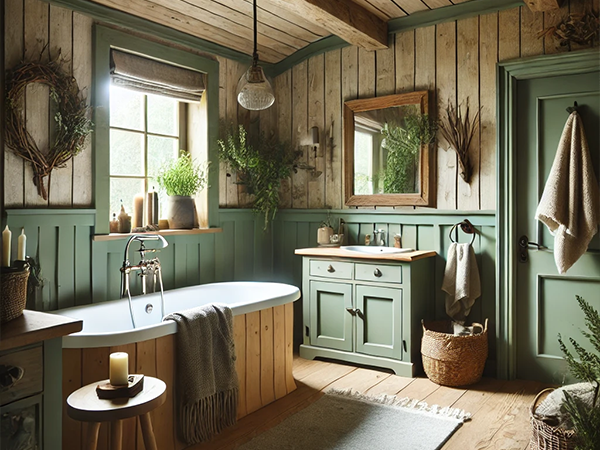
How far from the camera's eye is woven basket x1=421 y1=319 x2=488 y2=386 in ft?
11.2

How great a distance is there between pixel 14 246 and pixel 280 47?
2643 mm

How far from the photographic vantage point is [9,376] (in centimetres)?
141

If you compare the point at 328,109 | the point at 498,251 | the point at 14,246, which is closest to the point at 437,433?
the point at 498,251

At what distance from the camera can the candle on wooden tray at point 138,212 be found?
3.72 metres

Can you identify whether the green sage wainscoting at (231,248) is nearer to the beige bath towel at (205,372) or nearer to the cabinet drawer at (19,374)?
the beige bath towel at (205,372)

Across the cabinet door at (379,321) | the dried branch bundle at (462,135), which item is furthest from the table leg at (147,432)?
the dried branch bundle at (462,135)

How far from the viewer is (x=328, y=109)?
4.45 meters

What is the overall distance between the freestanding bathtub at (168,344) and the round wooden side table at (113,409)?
0.21 metres

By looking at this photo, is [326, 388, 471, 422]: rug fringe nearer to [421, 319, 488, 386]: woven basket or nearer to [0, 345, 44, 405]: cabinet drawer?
[421, 319, 488, 386]: woven basket

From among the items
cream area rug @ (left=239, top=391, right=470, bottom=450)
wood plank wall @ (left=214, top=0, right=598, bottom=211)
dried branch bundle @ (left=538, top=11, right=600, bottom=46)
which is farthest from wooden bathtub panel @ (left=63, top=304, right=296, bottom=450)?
dried branch bundle @ (left=538, top=11, right=600, bottom=46)

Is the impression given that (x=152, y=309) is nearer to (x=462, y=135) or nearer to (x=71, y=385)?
(x=71, y=385)

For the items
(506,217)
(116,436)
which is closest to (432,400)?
(506,217)

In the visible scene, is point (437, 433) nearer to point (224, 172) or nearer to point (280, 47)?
point (224, 172)

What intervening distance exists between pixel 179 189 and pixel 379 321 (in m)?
1.70
